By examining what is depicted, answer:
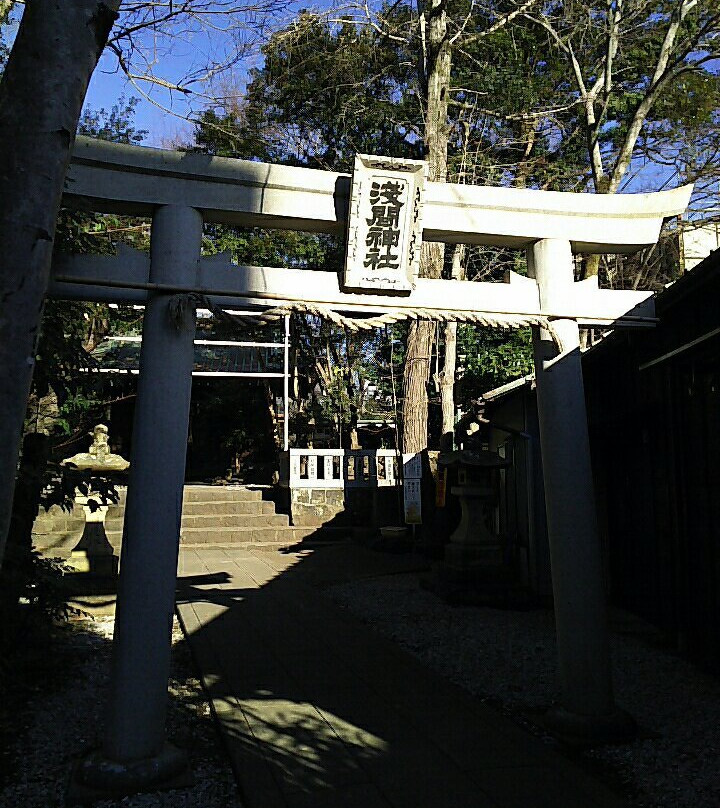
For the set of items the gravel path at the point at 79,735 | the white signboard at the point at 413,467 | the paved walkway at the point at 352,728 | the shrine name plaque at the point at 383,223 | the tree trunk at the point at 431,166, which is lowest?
the gravel path at the point at 79,735

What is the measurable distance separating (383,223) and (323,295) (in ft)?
1.92

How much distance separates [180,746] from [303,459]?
38.8 feet

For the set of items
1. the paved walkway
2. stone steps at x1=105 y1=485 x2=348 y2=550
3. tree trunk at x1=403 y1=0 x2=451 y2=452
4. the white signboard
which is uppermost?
tree trunk at x1=403 y1=0 x2=451 y2=452

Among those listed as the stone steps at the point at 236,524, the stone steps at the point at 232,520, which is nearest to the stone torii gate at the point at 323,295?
the stone steps at the point at 236,524

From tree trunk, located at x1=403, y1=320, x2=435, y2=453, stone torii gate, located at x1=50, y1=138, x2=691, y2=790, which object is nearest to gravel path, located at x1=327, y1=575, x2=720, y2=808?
Result: stone torii gate, located at x1=50, y1=138, x2=691, y2=790

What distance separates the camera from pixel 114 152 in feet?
13.9

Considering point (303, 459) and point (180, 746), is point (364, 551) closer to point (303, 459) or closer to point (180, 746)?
point (303, 459)

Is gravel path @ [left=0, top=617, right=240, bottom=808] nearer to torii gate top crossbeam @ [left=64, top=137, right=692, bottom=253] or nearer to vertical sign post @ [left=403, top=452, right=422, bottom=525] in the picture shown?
torii gate top crossbeam @ [left=64, top=137, right=692, bottom=253]

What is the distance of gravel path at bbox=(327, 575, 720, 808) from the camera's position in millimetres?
4012

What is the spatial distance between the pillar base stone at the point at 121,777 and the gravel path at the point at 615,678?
7.53ft

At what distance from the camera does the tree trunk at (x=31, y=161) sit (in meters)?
2.29

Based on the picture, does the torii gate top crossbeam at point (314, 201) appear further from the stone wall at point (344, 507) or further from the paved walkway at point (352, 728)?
the stone wall at point (344, 507)

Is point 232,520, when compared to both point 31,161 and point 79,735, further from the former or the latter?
point 31,161

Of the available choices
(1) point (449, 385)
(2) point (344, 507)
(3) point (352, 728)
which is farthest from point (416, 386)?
(3) point (352, 728)
